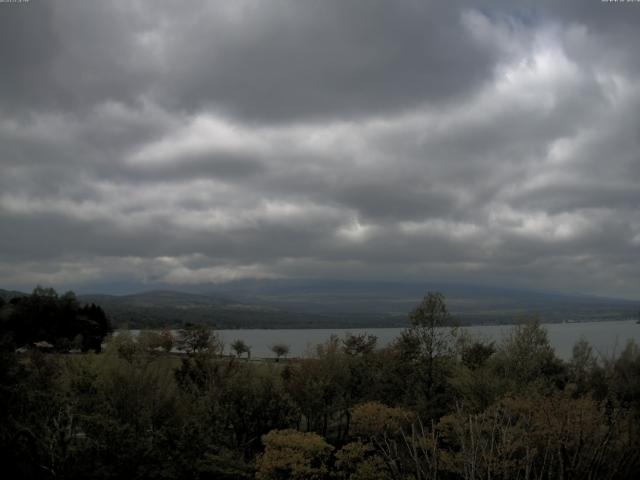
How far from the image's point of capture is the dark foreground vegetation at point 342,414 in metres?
19.4

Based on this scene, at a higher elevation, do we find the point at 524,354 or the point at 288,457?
the point at 524,354

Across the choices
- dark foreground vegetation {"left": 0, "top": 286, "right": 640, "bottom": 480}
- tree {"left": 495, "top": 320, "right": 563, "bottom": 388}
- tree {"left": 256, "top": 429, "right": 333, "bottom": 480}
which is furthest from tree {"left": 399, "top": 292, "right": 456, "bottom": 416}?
tree {"left": 256, "top": 429, "right": 333, "bottom": 480}

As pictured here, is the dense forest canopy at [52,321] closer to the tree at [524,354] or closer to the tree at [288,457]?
the tree at [524,354]

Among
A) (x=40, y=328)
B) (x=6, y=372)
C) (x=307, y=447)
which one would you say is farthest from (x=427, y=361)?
(x=40, y=328)

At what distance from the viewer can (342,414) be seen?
116 feet

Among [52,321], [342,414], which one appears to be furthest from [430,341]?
[52,321]

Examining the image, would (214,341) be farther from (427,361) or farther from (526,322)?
(526,322)

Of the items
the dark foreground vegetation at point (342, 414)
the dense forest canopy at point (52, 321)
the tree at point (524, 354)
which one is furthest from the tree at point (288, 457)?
the dense forest canopy at point (52, 321)

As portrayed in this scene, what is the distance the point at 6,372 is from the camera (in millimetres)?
24469

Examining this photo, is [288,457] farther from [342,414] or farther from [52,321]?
[52,321]

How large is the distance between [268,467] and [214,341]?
91.6ft

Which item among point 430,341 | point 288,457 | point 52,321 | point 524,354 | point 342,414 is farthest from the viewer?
point 52,321

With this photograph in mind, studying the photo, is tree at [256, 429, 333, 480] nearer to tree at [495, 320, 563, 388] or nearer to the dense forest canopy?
tree at [495, 320, 563, 388]

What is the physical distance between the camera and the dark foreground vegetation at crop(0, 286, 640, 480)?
63.5 ft
